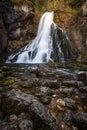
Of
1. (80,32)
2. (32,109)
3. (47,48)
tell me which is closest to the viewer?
(32,109)

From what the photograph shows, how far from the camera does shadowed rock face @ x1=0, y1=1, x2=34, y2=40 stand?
78.5 ft

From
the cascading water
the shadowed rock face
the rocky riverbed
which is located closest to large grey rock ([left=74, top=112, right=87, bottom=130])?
the rocky riverbed

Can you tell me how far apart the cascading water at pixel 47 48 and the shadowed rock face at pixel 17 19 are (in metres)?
1.74

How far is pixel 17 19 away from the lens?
2423 cm

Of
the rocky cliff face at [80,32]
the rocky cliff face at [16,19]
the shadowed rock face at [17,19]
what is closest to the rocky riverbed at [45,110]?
the rocky cliff face at [80,32]

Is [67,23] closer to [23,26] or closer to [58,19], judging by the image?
[58,19]

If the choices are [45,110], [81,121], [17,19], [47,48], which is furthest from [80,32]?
[81,121]

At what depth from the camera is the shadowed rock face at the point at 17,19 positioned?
2394 cm

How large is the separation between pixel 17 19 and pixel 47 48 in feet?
17.9

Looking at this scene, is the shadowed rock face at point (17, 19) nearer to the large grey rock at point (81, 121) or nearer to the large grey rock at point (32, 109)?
the large grey rock at point (32, 109)

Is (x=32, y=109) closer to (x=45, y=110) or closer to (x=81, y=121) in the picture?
(x=45, y=110)

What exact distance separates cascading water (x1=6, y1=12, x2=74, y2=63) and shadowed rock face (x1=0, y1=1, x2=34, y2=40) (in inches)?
68.4

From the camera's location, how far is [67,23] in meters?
25.5

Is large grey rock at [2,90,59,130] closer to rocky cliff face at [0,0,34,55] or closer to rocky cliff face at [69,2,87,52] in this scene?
rocky cliff face at [69,2,87,52]
